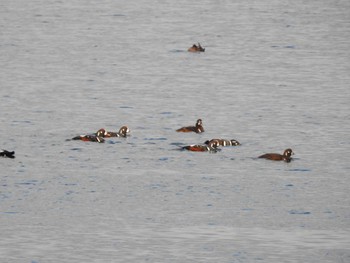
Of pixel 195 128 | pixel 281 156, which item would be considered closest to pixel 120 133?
pixel 195 128

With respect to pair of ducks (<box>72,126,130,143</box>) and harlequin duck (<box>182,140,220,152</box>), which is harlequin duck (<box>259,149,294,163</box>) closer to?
harlequin duck (<box>182,140,220,152</box>)

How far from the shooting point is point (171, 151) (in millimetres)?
33938

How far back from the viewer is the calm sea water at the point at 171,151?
972 inches

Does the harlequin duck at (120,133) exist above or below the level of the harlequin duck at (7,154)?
above

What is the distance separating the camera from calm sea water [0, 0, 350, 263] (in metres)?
24.7

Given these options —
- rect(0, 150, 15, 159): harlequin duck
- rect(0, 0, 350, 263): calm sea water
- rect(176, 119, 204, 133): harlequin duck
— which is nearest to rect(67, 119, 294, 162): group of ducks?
rect(176, 119, 204, 133): harlequin duck

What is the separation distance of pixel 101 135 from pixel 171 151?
2.51 metres

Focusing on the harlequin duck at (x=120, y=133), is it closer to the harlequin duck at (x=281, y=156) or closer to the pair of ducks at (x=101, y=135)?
the pair of ducks at (x=101, y=135)

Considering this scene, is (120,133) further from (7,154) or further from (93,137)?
(7,154)

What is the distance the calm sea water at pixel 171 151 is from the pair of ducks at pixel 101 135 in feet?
0.63

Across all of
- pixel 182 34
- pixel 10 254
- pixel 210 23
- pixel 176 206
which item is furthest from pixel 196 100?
pixel 210 23

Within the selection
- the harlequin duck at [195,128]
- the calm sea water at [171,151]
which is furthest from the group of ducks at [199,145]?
the calm sea water at [171,151]

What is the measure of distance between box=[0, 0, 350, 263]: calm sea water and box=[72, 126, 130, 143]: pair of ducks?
0.19 metres

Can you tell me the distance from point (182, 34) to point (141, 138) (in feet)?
138
